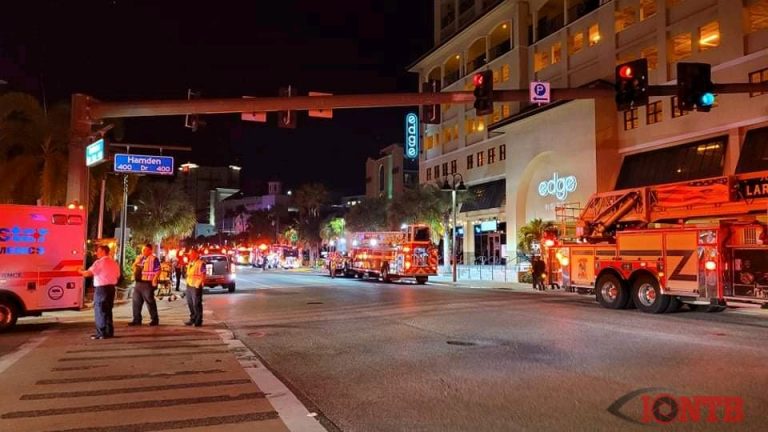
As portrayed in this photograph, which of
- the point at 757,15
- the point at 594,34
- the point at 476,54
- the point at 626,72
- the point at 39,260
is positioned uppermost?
the point at 476,54

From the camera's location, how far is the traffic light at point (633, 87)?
14.0 metres

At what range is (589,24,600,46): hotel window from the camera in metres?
38.4

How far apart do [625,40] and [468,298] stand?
21551 millimetres

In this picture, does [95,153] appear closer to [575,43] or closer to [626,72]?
[626,72]

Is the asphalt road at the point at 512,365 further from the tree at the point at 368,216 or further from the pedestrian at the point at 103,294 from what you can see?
the tree at the point at 368,216

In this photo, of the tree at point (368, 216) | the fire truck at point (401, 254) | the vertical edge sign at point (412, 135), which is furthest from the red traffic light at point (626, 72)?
the vertical edge sign at point (412, 135)

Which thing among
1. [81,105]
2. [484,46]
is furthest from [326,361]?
[484,46]

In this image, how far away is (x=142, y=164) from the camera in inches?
802

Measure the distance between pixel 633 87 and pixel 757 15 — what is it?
19781mm

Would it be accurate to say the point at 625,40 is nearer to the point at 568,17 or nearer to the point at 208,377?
the point at 568,17

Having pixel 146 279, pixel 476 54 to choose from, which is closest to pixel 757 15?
pixel 476 54

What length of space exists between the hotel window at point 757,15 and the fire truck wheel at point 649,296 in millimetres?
17693

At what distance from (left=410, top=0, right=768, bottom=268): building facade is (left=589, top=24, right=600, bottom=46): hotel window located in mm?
76

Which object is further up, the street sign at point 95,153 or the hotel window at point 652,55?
the hotel window at point 652,55
